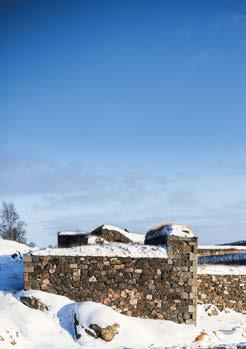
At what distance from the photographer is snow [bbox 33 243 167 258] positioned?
54.7 ft

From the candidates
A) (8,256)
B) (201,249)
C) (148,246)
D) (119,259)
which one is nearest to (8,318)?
(119,259)

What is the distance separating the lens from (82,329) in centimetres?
1428

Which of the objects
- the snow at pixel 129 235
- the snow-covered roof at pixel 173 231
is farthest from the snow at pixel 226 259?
the snow-covered roof at pixel 173 231

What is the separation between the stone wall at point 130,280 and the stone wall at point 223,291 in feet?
15.2

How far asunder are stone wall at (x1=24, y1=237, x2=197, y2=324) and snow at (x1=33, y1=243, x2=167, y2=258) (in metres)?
0.13

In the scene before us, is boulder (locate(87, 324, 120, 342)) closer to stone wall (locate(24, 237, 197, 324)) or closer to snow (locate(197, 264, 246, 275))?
stone wall (locate(24, 237, 197, 324))

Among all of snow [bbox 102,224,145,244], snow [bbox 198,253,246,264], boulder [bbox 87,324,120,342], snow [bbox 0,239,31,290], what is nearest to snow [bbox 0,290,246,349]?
boulder [bbox 87,324,120,342]

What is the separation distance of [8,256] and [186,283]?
9111 mm

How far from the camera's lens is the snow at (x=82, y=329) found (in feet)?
45.0

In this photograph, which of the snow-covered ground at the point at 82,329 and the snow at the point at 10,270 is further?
the snow at the point at 10,270

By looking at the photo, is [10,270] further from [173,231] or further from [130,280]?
[173,231]

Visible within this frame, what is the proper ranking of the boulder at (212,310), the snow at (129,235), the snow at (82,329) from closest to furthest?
the snow at (82,329) < the boulder at (212,310) < the snow at (129,235)

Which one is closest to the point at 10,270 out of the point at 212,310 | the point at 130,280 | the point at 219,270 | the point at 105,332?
the point at 130,280

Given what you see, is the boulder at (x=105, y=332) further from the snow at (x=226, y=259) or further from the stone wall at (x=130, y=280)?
the snow at (x=226, y=259)
